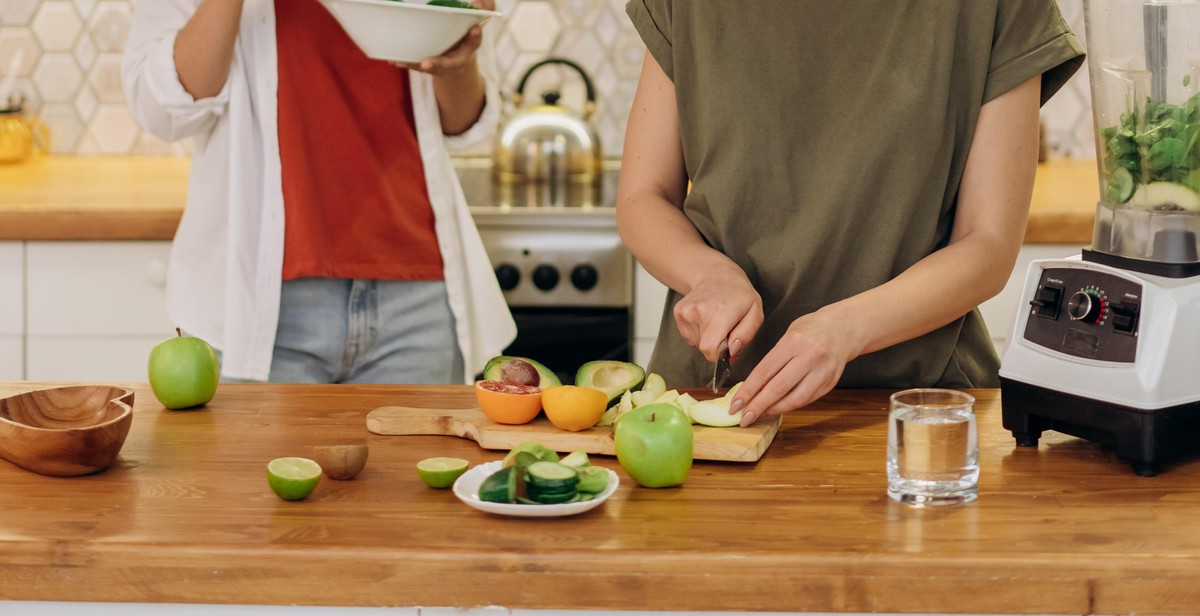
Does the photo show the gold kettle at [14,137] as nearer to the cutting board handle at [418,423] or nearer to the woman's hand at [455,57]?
the woman's hand at [455,57]

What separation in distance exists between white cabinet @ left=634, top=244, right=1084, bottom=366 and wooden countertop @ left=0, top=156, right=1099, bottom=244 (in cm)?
3

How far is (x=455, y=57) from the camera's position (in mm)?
1818

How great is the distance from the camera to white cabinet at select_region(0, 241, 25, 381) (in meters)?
2.40

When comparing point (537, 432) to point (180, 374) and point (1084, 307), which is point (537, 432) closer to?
point (180, 374)

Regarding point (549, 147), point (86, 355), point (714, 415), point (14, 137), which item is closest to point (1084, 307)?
point (714, 415)

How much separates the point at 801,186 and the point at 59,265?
1.57 meters

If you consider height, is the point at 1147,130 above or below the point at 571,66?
below

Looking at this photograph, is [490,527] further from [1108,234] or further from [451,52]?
[451,52]

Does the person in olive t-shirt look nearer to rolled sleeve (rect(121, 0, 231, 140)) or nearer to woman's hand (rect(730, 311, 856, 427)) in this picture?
woman's hand (rect(730, 311, 856, 427))

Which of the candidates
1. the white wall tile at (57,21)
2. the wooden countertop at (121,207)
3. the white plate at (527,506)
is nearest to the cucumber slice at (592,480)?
the white plate at (527,506)

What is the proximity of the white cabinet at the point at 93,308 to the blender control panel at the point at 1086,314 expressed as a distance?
1710 millimetres

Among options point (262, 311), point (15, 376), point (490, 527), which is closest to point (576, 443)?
point (490, 527)

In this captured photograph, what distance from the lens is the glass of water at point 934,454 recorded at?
107 centimetres

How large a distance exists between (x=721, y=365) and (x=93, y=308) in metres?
1.50
